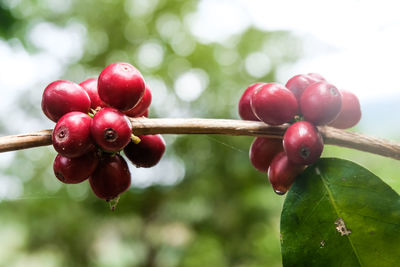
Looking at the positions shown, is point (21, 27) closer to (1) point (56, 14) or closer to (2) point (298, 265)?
(1) point (56, 14)

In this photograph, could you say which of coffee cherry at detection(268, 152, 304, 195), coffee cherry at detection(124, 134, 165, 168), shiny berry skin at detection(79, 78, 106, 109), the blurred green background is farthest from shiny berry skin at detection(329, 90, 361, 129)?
the blurred green background

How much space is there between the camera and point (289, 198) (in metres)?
0.56

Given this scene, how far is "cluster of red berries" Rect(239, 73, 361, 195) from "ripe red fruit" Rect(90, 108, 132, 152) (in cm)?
22

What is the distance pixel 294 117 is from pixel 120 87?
1.03 ft

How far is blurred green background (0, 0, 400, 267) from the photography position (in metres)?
5.44

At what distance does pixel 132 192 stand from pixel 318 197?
5.63m

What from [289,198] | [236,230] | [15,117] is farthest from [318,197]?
[15,117]

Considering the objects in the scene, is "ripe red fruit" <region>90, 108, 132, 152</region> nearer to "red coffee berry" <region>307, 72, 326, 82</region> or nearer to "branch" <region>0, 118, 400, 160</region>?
"branch" <region>0, 118, 400, 160</region>

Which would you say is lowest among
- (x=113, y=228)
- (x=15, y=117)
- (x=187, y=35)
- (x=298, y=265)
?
(x=113, y=228)

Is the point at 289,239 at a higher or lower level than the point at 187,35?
higher

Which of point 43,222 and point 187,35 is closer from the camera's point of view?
point 43,222

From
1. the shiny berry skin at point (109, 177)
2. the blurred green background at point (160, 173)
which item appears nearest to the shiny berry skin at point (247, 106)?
the shiny berry skin at point (109, 177)

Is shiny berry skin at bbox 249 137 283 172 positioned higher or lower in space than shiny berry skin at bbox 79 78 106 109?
lower

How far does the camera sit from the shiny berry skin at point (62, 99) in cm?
54
